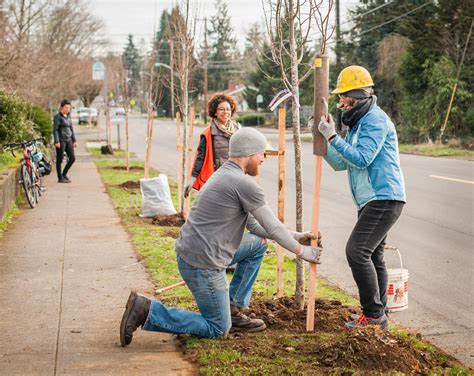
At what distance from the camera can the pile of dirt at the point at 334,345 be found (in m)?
5.04

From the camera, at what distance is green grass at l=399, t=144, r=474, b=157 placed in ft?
94.5

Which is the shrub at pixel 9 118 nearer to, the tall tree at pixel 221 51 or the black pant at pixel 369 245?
the black pant at pixel 369 245

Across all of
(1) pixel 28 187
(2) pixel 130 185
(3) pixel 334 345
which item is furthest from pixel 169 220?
(3) pixel 334 345

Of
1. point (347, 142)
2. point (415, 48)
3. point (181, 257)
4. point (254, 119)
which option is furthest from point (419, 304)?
point (254, 119)

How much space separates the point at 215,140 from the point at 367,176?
106 inches

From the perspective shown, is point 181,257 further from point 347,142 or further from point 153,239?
point 153,239

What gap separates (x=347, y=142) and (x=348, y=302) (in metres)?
1.90

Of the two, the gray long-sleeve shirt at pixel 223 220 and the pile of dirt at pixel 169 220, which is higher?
the gray long-sleeve shirt at pixel 223 220

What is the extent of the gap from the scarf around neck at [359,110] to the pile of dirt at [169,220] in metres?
6.42

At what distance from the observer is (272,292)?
7562mm

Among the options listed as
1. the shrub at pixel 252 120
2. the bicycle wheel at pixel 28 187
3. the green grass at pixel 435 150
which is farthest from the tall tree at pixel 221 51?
the bicycle wheel at pixel 28 187

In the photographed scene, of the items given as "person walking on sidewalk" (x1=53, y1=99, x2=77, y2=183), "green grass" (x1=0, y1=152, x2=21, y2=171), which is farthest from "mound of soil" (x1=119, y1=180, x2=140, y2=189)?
"green grass" (x1=0, y1=152, x2=21, y2=171)

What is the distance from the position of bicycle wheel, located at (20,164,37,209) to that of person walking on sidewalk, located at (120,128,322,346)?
27.4ft

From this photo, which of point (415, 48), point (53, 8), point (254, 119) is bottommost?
point (254, 119)
